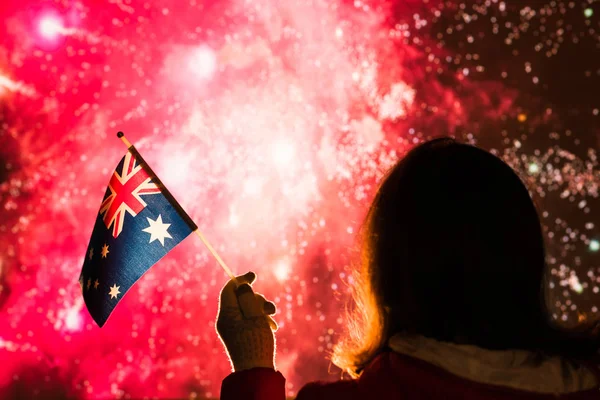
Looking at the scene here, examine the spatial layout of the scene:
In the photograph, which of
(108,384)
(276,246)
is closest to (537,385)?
(276,246)

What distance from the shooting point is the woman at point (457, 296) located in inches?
49.1

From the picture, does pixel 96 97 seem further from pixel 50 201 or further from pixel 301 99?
pixel 301 99

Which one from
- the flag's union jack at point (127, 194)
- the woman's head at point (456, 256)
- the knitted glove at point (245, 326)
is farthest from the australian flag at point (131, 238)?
the woman's head at point (456, 256)

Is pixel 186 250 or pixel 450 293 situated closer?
pixel 450 293

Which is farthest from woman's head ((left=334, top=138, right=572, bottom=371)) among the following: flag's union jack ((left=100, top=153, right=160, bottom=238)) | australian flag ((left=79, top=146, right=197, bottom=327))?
flag's union jack ((left=100, top=153, right=160, bottom=238))

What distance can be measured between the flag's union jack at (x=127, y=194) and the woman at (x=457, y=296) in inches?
49.0

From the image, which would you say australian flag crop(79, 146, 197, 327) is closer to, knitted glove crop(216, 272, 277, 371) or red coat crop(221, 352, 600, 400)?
knitted glove crop(216, 272, 277, 371)

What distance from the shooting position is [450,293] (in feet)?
4.25

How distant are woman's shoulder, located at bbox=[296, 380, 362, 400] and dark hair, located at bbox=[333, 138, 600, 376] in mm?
100

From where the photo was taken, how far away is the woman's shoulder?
4.14 feet

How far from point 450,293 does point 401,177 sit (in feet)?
0.75

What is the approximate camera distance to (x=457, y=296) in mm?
1297

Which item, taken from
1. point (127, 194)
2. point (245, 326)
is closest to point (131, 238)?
point (127, 194)

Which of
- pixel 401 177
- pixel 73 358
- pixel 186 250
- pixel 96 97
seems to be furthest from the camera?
pixel 73 358
